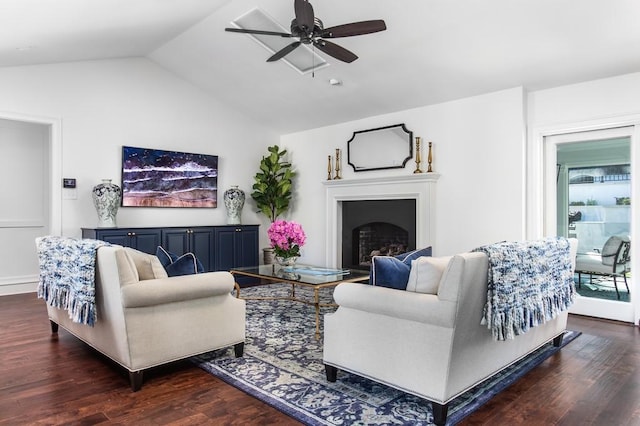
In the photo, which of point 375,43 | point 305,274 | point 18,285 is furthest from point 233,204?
point 375,43

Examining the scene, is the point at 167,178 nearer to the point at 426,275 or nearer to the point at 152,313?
the point at 152,313

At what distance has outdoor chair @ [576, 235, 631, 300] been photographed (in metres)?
4.41

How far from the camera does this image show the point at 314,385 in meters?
2.67

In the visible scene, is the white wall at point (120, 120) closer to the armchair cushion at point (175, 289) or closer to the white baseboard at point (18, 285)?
the white baseboard at point (18, 285)

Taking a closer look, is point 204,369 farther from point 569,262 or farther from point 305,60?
point 305,60

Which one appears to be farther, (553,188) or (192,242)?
(192,242)

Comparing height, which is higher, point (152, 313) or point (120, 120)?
point (120, 120)

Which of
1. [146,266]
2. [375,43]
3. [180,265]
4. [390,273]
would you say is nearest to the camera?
[390,273]

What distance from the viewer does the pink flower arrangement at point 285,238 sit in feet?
14.7

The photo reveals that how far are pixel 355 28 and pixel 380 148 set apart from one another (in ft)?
9.68

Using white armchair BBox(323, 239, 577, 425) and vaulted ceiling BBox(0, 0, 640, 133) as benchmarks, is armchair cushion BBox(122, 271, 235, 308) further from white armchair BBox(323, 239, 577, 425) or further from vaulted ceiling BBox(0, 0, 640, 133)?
vaulted ceiling BBox(0, 0, 640, 133)

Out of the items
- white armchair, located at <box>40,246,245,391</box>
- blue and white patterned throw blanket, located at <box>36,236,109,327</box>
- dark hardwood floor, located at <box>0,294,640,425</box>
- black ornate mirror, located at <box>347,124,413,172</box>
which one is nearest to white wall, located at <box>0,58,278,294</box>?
black ornate mirror, located at <box>347,124,413,172</box>

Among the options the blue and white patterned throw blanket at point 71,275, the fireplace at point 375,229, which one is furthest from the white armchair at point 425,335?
the fireplace at point 375,229

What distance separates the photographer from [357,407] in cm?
236
